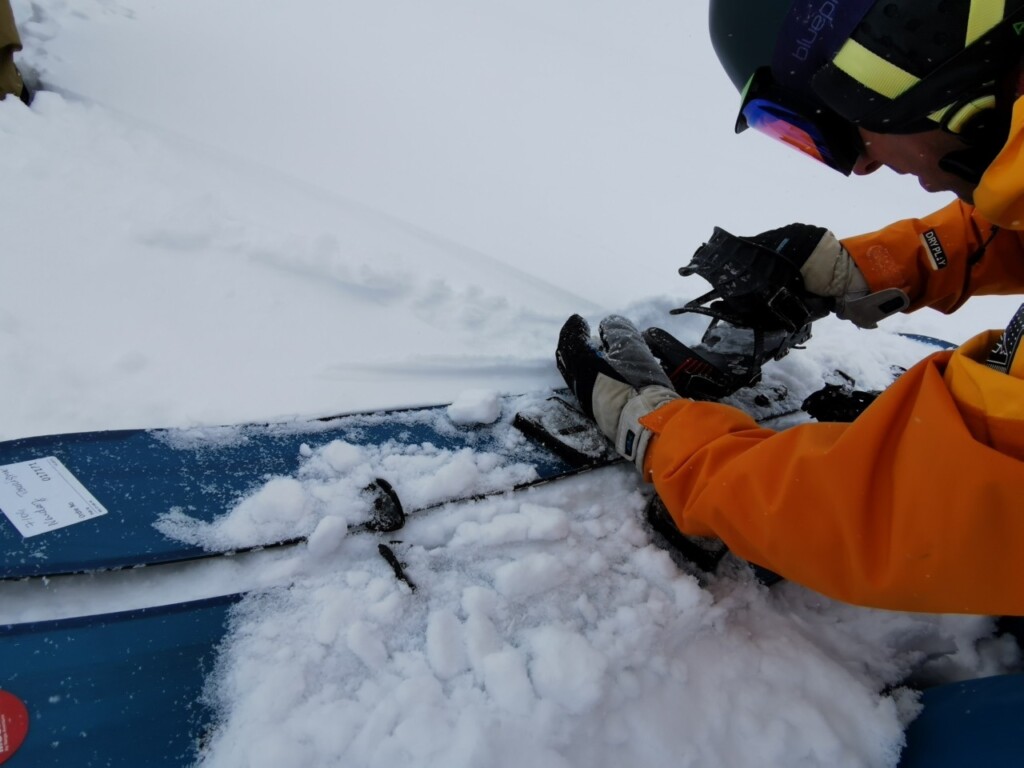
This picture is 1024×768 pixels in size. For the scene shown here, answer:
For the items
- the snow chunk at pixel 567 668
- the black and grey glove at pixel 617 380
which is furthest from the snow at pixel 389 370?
the black and grey glove at pixel 617 380

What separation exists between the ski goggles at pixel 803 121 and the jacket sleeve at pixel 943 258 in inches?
19.3

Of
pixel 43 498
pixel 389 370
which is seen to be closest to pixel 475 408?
pixel 389 370

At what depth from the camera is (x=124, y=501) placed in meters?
1.15

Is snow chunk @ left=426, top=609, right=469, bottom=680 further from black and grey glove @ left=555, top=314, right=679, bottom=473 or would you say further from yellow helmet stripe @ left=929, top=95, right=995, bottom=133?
yellow helmet stripe @ left=929, top=95, right=995, bottom=133

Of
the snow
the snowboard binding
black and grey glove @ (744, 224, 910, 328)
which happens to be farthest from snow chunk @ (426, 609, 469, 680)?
black and grey glove @ (744, 224, 910, 328)

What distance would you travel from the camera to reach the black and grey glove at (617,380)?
1327mm

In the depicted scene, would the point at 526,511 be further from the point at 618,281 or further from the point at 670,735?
the point at 618,281

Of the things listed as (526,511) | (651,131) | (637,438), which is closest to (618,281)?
(637,438)

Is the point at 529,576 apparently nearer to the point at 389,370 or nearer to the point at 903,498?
the point at 903,498

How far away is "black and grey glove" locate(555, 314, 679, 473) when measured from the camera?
133 cm

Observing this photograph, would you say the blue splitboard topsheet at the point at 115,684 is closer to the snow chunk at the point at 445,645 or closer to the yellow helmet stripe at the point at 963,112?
the snow chunk at the point at 445,645

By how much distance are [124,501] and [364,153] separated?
1.98 meters

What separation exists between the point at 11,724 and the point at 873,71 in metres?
1.56

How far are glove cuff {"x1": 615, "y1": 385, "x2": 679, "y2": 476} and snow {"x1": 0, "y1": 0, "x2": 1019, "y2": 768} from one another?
0.33ft
